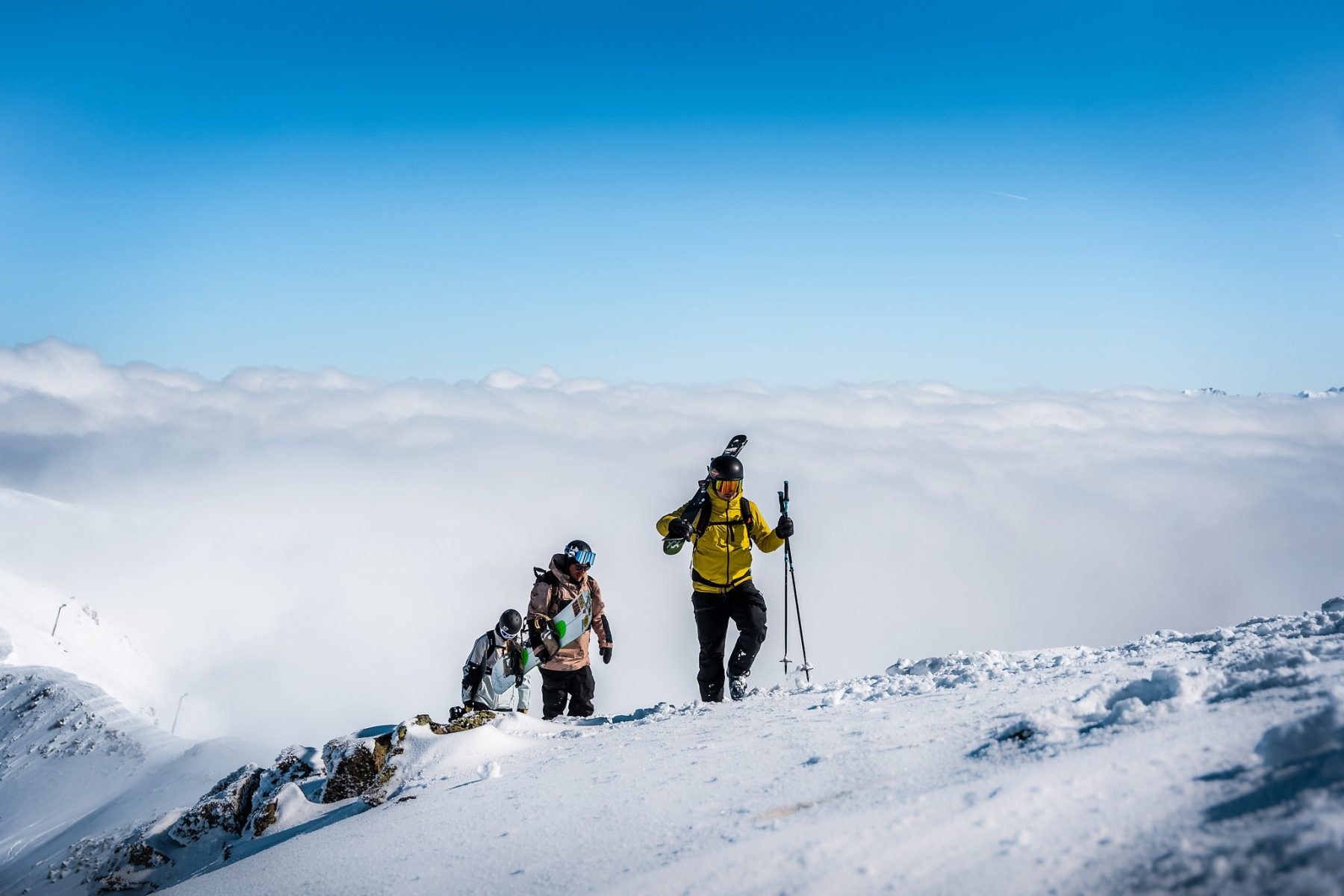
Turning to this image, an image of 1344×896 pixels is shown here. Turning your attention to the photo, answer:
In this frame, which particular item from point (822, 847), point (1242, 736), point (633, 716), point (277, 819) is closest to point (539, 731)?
point (633, 716)

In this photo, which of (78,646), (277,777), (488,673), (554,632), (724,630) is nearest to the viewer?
(277,777)

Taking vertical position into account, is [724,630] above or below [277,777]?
above

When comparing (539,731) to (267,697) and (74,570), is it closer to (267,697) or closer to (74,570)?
(267,697)

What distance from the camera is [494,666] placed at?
863 cm

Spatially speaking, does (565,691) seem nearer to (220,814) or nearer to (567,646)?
(567,646)

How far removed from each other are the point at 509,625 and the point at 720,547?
246cm

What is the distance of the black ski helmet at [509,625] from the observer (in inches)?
331

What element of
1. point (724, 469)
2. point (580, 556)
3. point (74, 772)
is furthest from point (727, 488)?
point (74, 772)

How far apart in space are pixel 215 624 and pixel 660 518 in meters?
182

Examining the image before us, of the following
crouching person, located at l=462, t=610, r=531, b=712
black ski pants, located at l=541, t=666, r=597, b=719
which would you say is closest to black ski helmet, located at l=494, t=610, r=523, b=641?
crouching person, located at l=462, t=610, r=531, b=712

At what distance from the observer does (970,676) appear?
21.5 feet

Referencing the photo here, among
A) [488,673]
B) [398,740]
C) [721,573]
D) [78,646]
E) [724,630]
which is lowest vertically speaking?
[78,646]

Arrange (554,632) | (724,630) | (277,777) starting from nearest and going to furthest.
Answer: (277,777) < (724,630) < (554,632)

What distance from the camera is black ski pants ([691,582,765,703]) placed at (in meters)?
8.53
